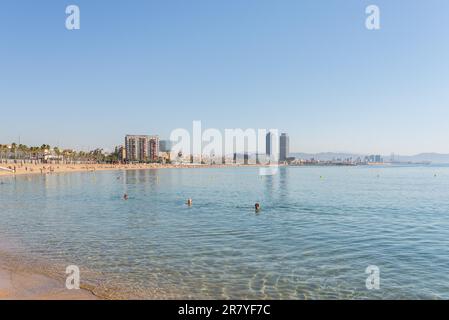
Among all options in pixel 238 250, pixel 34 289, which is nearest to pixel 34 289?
pixel 34 289

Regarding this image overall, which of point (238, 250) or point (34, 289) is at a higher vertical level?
point (34, 289)

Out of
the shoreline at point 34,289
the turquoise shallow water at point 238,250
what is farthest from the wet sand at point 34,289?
the turquoise shallow water at point 238,250

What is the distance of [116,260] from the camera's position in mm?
17328

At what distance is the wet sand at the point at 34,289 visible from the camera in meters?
12.0

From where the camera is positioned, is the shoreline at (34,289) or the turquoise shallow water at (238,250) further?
the turquoise shallow water at (238,250)

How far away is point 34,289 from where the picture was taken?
1274cm

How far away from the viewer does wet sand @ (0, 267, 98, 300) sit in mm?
12008

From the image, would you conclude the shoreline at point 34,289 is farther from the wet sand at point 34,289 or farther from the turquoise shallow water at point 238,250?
the turquoise shallow water at point 238,250

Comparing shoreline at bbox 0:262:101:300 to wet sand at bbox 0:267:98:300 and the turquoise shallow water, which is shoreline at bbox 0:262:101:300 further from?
the turquoise shallow water

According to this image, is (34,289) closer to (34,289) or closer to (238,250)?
(34,289)

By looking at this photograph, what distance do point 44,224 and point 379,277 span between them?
24.9 m

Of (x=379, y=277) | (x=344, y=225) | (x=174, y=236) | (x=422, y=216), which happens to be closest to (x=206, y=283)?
(x=379, y=277)

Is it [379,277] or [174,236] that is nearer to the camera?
[379,277]
